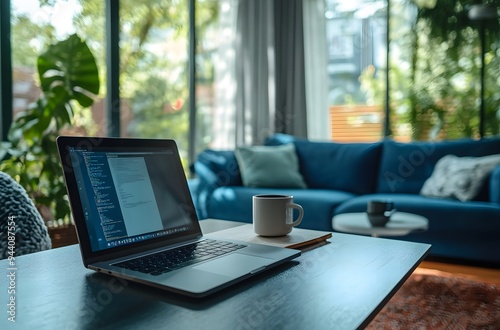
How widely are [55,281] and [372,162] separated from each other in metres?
3.09

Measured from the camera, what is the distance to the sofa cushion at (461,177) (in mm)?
2865

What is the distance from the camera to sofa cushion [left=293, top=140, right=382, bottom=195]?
11.6 ft

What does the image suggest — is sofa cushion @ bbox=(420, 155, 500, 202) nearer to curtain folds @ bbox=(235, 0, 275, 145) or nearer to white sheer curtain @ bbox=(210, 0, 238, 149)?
curtain folds @ bbox=(235, 0, 275, 145)

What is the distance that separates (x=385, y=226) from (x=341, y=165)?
5.01ft

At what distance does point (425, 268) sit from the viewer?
8.96 feet

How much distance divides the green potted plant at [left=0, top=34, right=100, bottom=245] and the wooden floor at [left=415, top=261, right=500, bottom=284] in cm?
209

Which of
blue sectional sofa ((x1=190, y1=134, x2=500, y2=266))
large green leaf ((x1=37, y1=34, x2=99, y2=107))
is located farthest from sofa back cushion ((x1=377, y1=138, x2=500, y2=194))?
large green leaf ((x1=37, y1=34, x2=99, y2=107))

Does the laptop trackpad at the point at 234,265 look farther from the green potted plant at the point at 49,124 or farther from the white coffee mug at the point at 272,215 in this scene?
the green potted plant at the point at 49,124

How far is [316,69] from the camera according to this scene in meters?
4.41

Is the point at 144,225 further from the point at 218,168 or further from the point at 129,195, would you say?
the point at 218,168

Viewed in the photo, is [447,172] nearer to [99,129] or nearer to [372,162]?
[372,162]

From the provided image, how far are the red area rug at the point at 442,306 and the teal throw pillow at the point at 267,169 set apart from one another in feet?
4.24

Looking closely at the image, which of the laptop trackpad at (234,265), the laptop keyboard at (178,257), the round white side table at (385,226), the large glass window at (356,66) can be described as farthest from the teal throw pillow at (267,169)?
the laptop trackpad at (234,265)

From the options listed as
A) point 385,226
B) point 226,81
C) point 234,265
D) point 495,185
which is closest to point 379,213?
point 385,226
